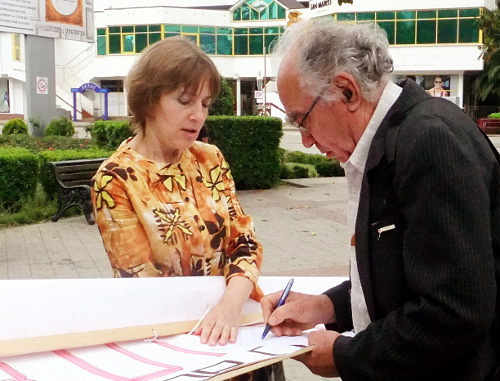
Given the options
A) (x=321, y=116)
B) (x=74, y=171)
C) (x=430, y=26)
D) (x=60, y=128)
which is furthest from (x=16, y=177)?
(x=430, y=26)

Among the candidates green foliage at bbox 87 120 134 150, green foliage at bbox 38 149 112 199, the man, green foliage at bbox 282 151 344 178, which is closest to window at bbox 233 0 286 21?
green foliage at bbox 282 151 344 178

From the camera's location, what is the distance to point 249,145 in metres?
13.6

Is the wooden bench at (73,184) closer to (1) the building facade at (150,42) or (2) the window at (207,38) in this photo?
(1) the building facade at (150,42)

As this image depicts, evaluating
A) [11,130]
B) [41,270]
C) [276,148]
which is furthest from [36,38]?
[41,270]

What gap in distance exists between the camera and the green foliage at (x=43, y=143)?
59.2 ft

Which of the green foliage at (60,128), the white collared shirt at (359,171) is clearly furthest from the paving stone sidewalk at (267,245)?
the green foliage at (60,128)

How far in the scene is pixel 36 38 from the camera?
78.4 ft

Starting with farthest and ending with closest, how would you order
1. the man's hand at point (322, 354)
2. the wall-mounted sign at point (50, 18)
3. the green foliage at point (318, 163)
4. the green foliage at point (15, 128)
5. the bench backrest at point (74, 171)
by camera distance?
the green foliage at point (15, 128)
the wall-mounted sign at point (50, 18)
the green foliage at point (318, 163)
the bench backrest at point (74, 171)
the man's hand at point (322, 354)

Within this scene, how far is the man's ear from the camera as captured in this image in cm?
161

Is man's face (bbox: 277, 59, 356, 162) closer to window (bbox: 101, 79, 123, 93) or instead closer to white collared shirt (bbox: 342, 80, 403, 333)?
white collared shirt (bbox: 342, 80, 403, 333)

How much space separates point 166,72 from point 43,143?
18592mm

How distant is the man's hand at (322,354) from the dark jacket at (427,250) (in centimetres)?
5

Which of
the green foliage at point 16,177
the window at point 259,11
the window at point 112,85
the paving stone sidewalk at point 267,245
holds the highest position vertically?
the window at point 259,11

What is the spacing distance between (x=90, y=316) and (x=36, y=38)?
78.3 feet
